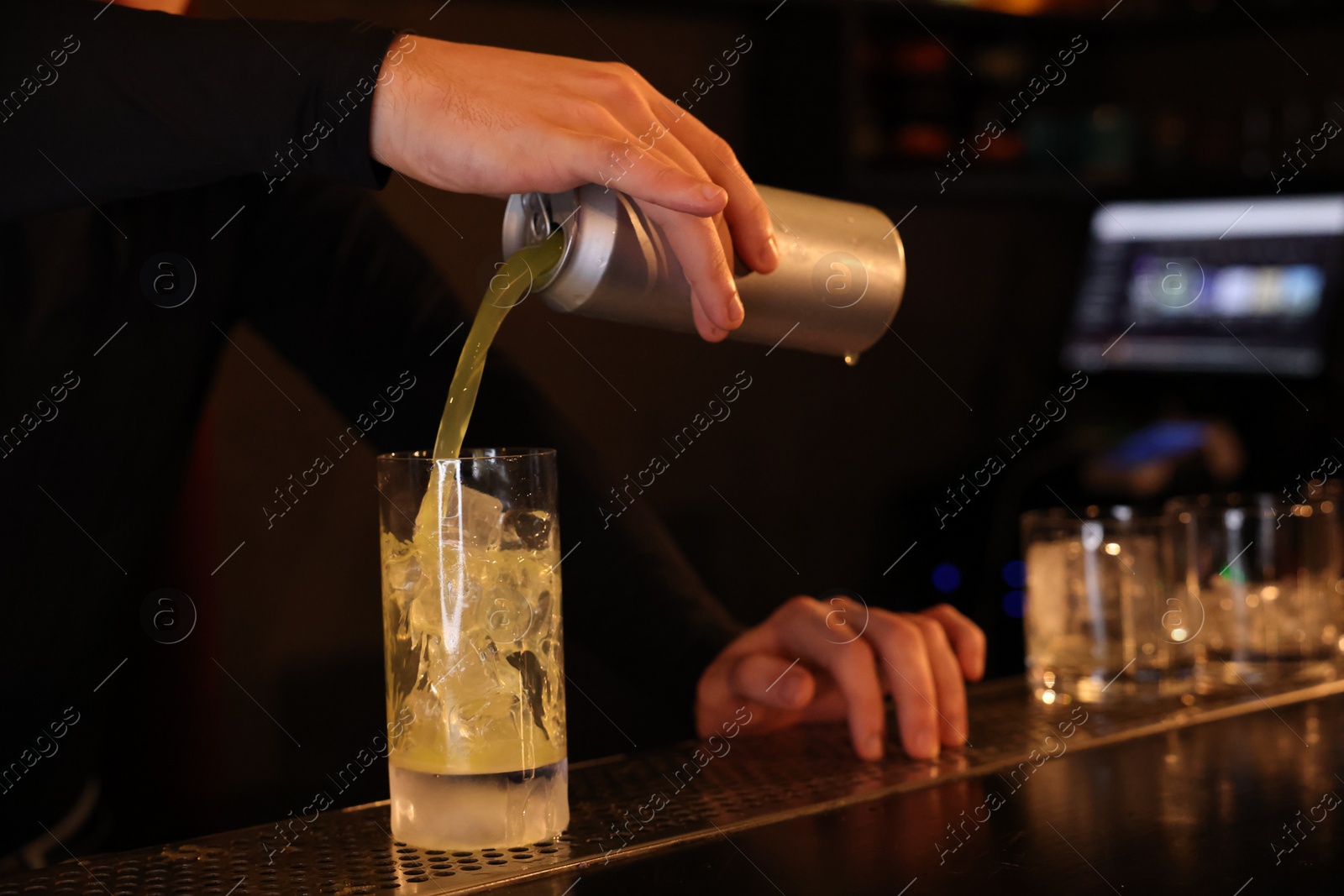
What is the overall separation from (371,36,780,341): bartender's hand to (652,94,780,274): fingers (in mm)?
20

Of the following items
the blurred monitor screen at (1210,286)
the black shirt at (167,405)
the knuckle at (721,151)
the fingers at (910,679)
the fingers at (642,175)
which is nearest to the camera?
the fingers at (642,175)

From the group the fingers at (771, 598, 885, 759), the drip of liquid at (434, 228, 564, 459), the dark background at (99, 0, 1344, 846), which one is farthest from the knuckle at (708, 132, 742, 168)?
the dark background at (99, 0, 1344, 846)

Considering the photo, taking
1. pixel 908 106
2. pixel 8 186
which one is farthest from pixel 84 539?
pixel 908 106

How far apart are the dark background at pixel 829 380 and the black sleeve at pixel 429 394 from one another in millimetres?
652

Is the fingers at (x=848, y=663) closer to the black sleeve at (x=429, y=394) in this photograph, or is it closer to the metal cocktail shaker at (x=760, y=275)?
the black sleeve at (x=429, y=394)

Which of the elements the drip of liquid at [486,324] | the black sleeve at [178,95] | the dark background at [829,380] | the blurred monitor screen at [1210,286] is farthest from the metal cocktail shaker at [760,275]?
the blurred monitor screen at [1210,286]

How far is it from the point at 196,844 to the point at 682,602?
0.55m

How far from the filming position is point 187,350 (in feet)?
4.80

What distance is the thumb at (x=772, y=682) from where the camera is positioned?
1188 mm

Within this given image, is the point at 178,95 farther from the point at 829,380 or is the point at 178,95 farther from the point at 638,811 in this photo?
the point at 829,380

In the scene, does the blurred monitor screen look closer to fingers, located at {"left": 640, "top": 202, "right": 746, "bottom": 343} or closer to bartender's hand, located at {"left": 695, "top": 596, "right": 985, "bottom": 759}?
bartender's hand, located at {"left": 695, "top": 596, "right": 985, "bottom": 759}

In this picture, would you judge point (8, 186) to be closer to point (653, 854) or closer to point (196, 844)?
point (196, 844)

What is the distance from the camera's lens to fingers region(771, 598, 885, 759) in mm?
1177

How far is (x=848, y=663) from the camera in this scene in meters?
1.20
